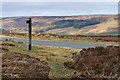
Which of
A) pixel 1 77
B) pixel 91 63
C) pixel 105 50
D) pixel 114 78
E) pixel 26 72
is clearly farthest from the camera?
pixel 105 50

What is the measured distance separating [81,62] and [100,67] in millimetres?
2627

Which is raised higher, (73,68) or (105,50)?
(105,50)

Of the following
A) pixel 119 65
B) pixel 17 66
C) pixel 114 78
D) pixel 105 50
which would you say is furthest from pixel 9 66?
pixel 105 50

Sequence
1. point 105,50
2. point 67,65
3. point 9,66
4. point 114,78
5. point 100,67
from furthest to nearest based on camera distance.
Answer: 1. point 105,50
2. point 67,65
3. point 100,67
4. point 9,66
5. point 114,78

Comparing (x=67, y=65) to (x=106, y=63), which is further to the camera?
(x=67, y=65)

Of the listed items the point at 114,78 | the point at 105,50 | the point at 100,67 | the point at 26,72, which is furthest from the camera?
the point at 105,50

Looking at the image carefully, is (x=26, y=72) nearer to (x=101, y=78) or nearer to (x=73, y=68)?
(x=101, y=78)

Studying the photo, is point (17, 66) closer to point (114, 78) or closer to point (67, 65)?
point (67, 65)

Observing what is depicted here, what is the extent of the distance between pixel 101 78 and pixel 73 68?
5.45 metres

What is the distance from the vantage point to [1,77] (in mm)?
11148

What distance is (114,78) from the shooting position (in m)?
13.8

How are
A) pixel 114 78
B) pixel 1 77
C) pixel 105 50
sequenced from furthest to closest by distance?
pixel 105 50
pixel 114 78
pixel 1 77

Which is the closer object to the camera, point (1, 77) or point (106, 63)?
point (1, 77)

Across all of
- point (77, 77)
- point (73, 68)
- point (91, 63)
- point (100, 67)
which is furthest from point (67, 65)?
point (77, 77)
